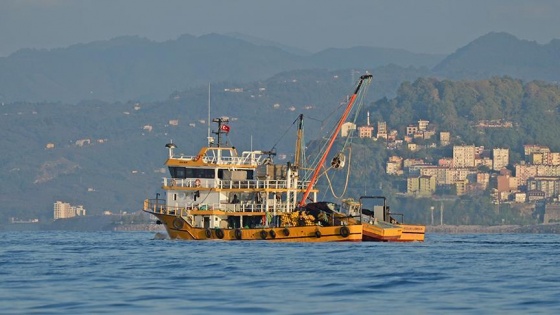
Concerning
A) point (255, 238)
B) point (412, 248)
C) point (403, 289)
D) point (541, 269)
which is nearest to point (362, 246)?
point (412, 248)

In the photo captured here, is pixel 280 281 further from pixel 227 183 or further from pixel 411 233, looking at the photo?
pixel 411 233

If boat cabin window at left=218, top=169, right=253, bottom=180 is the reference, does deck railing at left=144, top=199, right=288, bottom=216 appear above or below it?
below

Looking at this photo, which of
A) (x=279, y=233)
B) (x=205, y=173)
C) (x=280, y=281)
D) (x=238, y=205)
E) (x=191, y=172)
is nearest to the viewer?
Result: (x=280, y=281)

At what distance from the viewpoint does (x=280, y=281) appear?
87188 millimetres

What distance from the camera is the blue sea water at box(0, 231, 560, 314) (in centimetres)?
7500

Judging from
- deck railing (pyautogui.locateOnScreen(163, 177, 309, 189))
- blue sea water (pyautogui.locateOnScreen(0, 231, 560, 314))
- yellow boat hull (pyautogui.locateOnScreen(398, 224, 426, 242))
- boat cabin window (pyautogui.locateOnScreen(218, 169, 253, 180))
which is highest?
boat cabin window (pyautogui.locateOnScreen(218, 169, 253, 180))

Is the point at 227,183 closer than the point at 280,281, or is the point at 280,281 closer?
the point at 280,281

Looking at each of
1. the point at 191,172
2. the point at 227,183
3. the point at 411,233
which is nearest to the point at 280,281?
the point at 227,183

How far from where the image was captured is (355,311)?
73.3 m

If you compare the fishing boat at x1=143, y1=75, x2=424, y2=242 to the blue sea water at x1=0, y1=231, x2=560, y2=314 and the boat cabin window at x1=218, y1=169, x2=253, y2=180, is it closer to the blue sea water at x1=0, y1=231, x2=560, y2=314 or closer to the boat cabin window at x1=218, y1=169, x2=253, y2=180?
the boat cabin window at x1=218, y1=169, x2=253, y2=180

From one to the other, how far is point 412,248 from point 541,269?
2573 centimetres

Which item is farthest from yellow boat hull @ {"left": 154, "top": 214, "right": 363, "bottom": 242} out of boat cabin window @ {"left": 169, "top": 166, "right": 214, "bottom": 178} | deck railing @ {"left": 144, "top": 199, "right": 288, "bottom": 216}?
boat cabin window @ {"left": 169, "top": 166, "right": 214, "bottom": 178}

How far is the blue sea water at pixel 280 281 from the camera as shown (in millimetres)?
75000

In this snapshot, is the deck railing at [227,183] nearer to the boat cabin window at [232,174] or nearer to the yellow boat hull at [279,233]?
the boat cabin window at [232,174]
